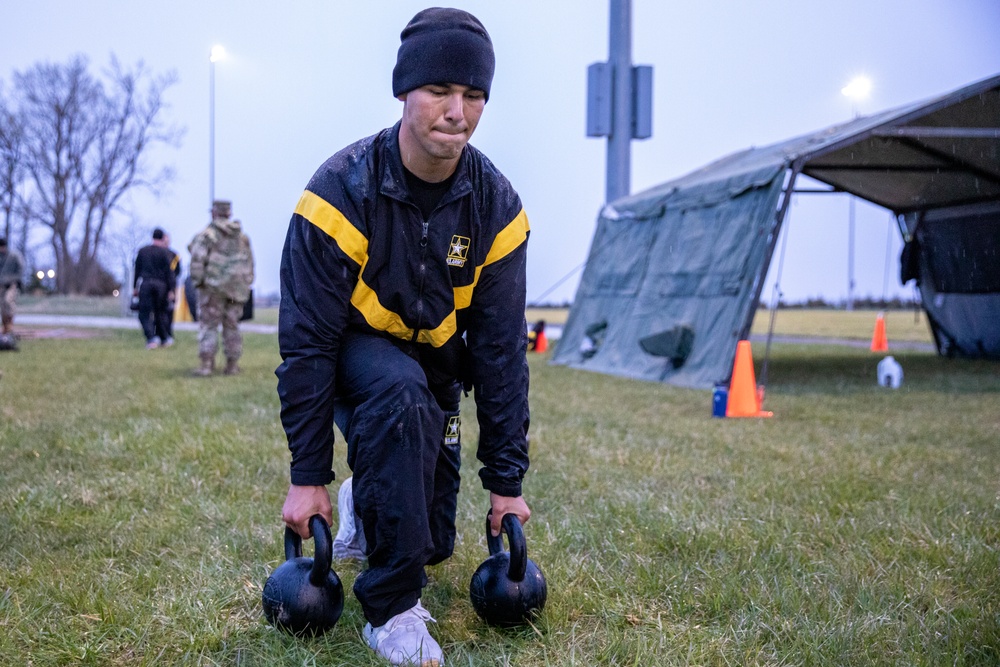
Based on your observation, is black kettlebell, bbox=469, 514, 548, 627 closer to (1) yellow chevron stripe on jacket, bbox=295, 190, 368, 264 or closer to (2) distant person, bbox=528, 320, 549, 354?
(1) yellow chevron stripe on jacket, bbox=295, 190, 368, 264

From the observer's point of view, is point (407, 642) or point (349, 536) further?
point (349, 536)

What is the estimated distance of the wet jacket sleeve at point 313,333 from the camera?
2512mm

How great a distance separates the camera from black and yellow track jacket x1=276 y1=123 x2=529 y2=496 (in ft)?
8.29

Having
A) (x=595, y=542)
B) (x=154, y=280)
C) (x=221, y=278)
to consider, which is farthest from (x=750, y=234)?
(x=154, y=280)

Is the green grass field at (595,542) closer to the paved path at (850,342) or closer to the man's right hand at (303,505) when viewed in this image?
the man's right hand at (303,505)

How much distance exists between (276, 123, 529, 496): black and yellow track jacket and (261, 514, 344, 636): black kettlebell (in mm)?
320

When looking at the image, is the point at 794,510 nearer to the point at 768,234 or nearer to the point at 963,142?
the point at 768,234

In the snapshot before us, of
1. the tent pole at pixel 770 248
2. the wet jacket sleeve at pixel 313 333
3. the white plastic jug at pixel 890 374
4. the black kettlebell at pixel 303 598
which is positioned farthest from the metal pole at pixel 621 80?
the black kettlebell at pixel 303 598

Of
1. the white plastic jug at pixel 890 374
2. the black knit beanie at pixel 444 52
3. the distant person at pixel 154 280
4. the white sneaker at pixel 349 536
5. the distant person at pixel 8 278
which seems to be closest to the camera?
the black knit beanie at pixel 444 52

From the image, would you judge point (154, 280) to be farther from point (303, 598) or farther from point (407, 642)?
point (407, 642)

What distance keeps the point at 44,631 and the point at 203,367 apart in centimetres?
822

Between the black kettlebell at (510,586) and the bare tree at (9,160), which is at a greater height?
the bare tree at (9,160)

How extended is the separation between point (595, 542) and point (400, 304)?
1.60 meters

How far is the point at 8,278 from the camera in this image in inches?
563
